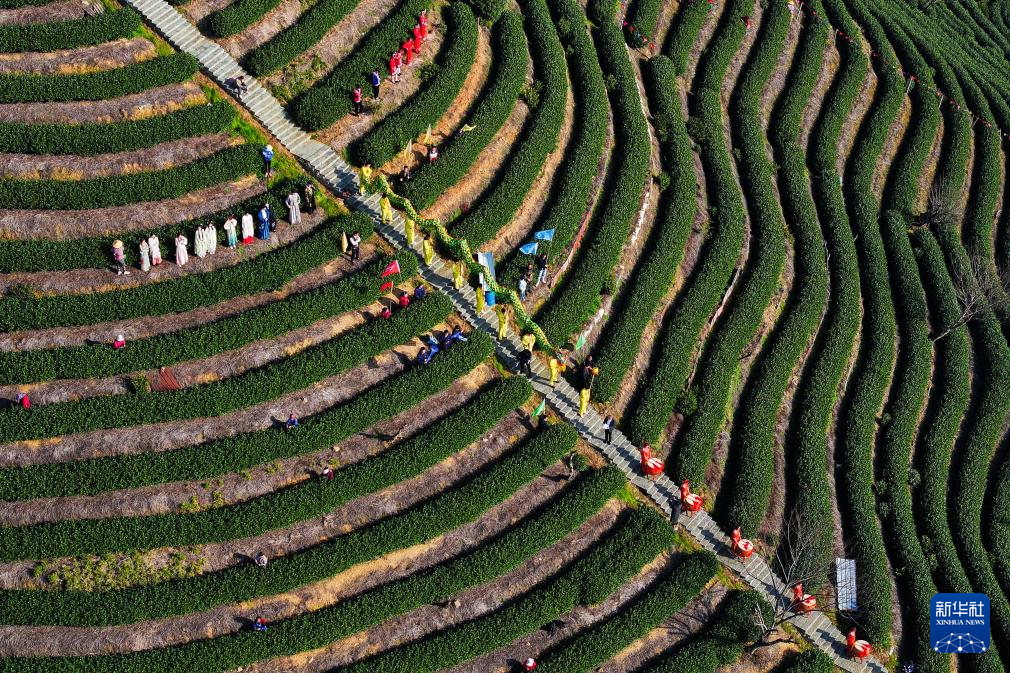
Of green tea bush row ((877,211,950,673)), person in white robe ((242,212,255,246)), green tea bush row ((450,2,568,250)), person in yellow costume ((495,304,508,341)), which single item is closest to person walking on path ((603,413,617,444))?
person in yellow costume ((495,304,508,341))

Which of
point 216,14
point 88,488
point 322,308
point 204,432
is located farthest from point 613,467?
point 216,14

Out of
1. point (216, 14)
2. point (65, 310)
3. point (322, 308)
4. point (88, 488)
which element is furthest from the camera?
point (216, 14)

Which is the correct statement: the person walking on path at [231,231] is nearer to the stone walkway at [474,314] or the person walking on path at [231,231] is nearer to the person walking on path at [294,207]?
the person walking on path at [294,207]

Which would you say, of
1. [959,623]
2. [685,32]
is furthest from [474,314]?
[685,32]

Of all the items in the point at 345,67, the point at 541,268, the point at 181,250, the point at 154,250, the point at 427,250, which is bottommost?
the point at 541,268

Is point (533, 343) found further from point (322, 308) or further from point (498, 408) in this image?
point (322, 308)

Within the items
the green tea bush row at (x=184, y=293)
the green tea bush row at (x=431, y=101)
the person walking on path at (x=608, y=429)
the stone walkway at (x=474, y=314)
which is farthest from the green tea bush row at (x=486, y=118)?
the person walking on path at (x=608, y=429)

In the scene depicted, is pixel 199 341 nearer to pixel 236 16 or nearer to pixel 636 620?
pixel 236 16
